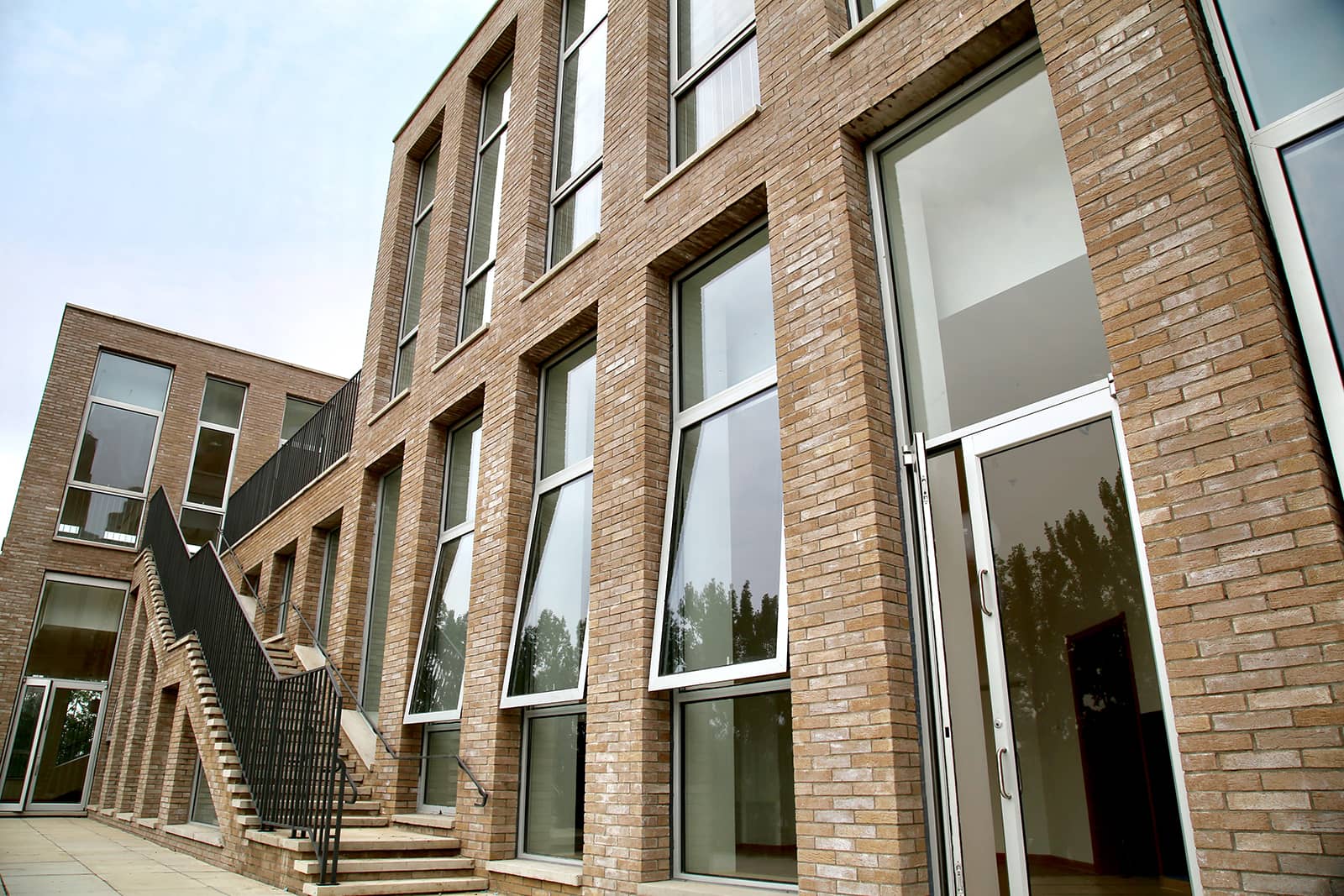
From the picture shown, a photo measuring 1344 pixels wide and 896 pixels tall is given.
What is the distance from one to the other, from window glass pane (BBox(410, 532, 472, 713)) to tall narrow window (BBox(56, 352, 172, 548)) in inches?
585

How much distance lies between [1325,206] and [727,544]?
12.7 ft

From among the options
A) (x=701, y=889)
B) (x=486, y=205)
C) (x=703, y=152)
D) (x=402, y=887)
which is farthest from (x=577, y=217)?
(x=701, y=889)

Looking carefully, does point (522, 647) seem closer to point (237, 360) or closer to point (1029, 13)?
point (1029, 13)

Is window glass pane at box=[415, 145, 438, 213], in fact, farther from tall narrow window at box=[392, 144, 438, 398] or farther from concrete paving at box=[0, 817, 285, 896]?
concrete paving at box=[0, 817, 285, 896]

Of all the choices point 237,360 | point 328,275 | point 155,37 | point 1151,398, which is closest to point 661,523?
point 1151,398

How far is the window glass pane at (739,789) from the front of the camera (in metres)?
5.21

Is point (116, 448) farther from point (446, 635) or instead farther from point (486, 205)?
point (446, 635)

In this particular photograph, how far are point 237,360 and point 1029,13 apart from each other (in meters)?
22.8

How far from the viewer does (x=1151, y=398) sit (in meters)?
3.74

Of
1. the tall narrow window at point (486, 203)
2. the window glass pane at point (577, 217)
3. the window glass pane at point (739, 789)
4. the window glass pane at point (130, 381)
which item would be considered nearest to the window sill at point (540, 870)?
the window glass pane at point (739, 789)

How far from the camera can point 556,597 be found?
788cm

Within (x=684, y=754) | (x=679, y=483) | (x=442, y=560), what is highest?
(x=442, y=560)

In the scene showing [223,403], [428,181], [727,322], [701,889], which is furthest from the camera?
[223,403]

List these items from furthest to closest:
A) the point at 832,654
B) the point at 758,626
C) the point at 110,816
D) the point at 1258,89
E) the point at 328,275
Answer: the point at 328,275, the point at 110,816, the point at 758,626, the point at 832,654, the point at 1258,89
